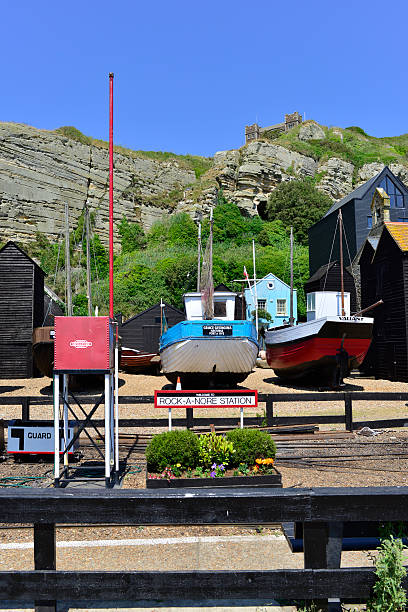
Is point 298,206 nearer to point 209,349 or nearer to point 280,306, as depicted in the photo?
point 280,306

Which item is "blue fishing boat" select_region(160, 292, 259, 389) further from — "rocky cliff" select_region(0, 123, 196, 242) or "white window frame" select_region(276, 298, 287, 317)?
"rocky cliff" select_region(0, 123, 196, 242)

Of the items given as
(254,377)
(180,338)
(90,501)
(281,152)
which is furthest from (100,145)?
(90,501)

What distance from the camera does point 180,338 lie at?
21812 mm

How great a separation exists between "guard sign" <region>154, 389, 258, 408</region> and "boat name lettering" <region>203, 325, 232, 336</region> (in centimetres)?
1052

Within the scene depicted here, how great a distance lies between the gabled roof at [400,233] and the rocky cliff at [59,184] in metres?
54.8

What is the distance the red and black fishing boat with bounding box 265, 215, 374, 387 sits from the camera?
24.5 meters

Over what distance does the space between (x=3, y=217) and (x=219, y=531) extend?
2840 inches

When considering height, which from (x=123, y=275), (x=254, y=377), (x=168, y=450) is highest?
(x=123, y=275)

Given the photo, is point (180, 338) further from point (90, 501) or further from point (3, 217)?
point (3, 217)

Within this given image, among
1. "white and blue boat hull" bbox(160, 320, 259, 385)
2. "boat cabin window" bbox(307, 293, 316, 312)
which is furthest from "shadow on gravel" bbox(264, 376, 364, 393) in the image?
"boat cabin window" bbox(307, 293, 316, 312)

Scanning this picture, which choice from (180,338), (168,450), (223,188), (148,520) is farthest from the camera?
(223,188)

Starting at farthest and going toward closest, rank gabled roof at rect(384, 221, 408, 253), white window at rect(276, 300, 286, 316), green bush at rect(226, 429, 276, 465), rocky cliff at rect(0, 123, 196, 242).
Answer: rocky cliff at rect(0, 123, 196, 242) → white window at rect(276, 300, 286, 316) → gabled roof at rect(384, 221, 408, 253) → green bush at rect(226, 429, 276, 465)

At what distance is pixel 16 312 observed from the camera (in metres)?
32.0

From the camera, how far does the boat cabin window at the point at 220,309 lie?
2500 cm
